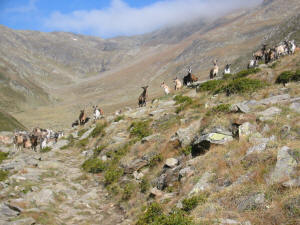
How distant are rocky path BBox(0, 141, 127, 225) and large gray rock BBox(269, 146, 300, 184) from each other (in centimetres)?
561

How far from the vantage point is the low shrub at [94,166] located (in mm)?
16156

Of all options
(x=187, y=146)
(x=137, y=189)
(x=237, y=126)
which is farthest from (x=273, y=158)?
(x=137, y=189)

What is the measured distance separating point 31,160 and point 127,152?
6259 mm

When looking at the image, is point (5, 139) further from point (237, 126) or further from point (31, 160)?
point (237, 126)

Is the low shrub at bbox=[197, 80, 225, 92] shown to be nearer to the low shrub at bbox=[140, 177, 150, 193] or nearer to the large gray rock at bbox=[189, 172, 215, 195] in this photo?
the low shrub at bbox=[140, 177, 150, 193]

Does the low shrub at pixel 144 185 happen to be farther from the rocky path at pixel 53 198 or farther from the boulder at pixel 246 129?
the boulder at pixel 246 129

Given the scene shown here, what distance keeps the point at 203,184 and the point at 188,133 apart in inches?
183

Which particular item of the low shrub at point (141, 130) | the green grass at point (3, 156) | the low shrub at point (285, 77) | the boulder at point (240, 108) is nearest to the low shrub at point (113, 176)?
the low shrub at point (141, 130)

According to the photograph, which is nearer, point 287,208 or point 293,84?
point 287,208

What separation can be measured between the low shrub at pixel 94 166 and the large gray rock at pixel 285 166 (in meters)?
10.4

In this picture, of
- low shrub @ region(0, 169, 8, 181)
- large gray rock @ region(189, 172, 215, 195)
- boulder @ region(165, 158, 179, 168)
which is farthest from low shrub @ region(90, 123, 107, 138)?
large gray rock @ region(189, 172, 215, 195)

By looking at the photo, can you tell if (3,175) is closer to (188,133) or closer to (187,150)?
(187,150)

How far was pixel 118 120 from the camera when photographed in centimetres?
2255

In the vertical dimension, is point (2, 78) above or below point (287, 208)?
above
